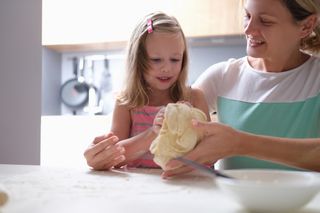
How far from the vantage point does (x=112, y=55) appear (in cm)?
315

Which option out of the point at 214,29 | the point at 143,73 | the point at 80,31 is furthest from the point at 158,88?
the point at 80,31

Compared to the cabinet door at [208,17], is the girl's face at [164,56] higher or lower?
lower

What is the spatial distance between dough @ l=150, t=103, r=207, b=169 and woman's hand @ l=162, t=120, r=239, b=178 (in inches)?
0.8

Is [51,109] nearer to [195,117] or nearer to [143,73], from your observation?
[143,73]

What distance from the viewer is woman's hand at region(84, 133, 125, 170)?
0.92m

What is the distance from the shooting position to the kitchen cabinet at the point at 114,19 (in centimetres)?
262

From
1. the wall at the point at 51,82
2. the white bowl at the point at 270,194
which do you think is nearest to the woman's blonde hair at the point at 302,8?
the white bowl at the point at 270,194

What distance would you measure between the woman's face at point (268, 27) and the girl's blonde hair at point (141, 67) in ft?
0.96

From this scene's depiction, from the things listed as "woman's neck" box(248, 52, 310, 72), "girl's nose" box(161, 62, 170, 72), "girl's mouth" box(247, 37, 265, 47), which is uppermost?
"girl's mouth" box(247, 37, 265, 47)

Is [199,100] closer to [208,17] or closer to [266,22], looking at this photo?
[266,22]

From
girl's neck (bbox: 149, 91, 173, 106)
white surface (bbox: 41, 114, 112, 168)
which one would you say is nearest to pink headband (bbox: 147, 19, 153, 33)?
girl's neck (bbox: 149, 91, 173, 106)

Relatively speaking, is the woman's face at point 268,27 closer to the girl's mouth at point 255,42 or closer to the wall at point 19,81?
the girl's mouth at point 255,42

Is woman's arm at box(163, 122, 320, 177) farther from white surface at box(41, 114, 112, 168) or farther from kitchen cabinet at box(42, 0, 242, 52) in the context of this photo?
white surface at box(41, 114, 112, 168)

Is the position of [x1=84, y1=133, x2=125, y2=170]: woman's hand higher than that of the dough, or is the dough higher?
the dough
